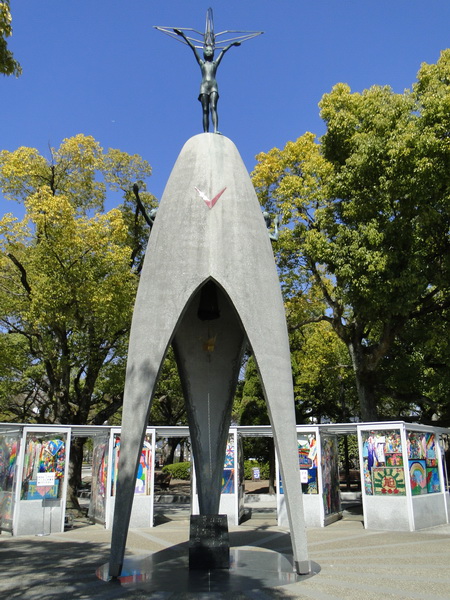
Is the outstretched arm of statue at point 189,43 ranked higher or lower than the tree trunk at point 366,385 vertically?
higher

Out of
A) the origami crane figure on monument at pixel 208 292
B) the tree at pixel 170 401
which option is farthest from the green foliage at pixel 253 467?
the origami crane figure on monument at pixel 208 292

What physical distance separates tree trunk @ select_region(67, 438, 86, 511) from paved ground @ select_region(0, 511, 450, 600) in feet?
10.3

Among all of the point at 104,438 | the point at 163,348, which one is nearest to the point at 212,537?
the point at 163,348

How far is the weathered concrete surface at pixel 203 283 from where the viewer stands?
7988 millimetres

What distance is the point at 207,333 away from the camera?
34.1 feet

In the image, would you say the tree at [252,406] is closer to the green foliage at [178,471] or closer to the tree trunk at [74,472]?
the green foliage at [178,471]

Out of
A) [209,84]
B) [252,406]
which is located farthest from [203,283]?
[252,406]

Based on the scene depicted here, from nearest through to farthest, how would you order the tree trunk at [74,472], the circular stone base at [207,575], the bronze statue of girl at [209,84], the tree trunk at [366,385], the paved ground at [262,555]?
the paved ground at [262,555]
the circular stone base at [207,575]
the bronze statue of girl at [209,84]
the tree trunk at [74,472]
the tree trunk at [366,385]

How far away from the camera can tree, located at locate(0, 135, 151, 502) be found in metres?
15.5

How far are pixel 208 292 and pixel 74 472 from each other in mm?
10898

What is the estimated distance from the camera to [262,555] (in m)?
9.38

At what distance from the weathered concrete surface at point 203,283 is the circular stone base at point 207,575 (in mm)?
417

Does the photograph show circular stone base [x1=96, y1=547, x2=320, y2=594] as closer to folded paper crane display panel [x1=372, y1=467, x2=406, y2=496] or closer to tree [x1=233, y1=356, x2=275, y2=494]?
folded paper crane display panel [x1=372, y1=467, x2=406, y2=496]

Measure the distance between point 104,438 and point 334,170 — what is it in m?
11.6
